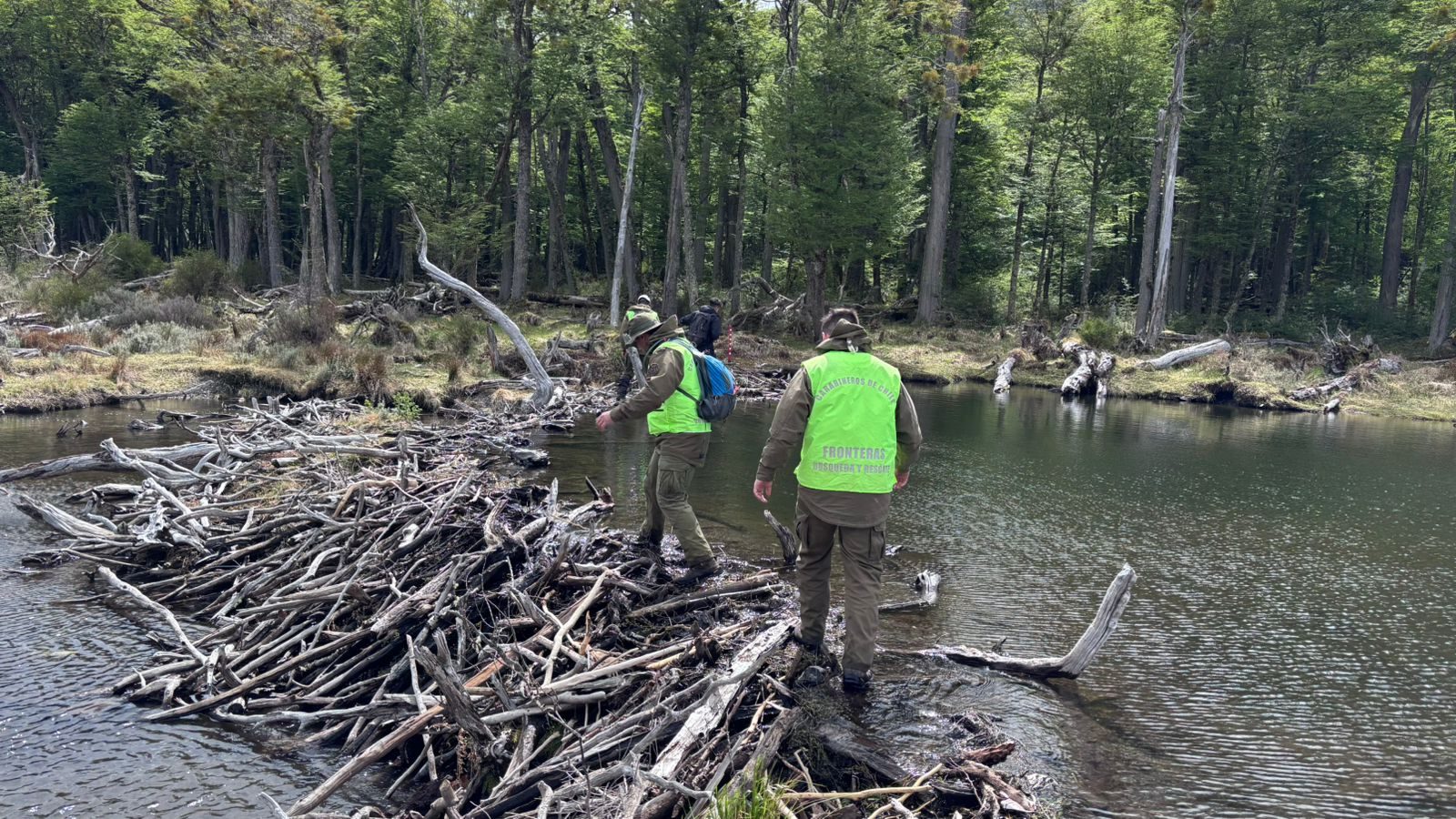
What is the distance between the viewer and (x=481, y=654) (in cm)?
568

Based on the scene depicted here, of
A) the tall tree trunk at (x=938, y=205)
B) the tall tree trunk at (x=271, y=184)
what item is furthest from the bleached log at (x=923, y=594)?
the tall tree trunk at (x=271, y=184)

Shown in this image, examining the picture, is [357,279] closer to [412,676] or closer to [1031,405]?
[1031,405]

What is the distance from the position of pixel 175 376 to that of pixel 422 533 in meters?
16.2

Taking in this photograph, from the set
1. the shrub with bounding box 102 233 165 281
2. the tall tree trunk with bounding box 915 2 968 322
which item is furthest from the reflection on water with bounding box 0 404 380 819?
the shrub with bounding box 102 233 165 281

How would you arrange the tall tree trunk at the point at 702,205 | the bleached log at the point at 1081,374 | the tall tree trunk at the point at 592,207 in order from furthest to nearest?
the tall tree trunk at the point at 592,207, the tall tree trunk at the point at 702,205, the bleached log at the point at 1081,374

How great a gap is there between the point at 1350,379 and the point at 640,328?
2592cm

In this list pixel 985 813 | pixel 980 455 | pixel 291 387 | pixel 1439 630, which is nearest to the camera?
pixel 985 813

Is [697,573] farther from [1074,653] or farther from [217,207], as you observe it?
[217,207]

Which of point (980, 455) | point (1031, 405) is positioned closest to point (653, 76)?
point (1031, 405)

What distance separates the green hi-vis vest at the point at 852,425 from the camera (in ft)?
18.8

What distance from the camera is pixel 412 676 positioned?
17.2ft

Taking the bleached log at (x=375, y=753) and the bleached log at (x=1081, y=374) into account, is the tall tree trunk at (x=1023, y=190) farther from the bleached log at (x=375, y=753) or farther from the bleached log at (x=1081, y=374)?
the bleached log at (x=375, y=753)

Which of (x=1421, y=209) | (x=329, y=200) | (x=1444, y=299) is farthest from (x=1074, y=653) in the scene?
(x=1421, y=209)

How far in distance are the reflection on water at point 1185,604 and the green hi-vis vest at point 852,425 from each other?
1480 mm
